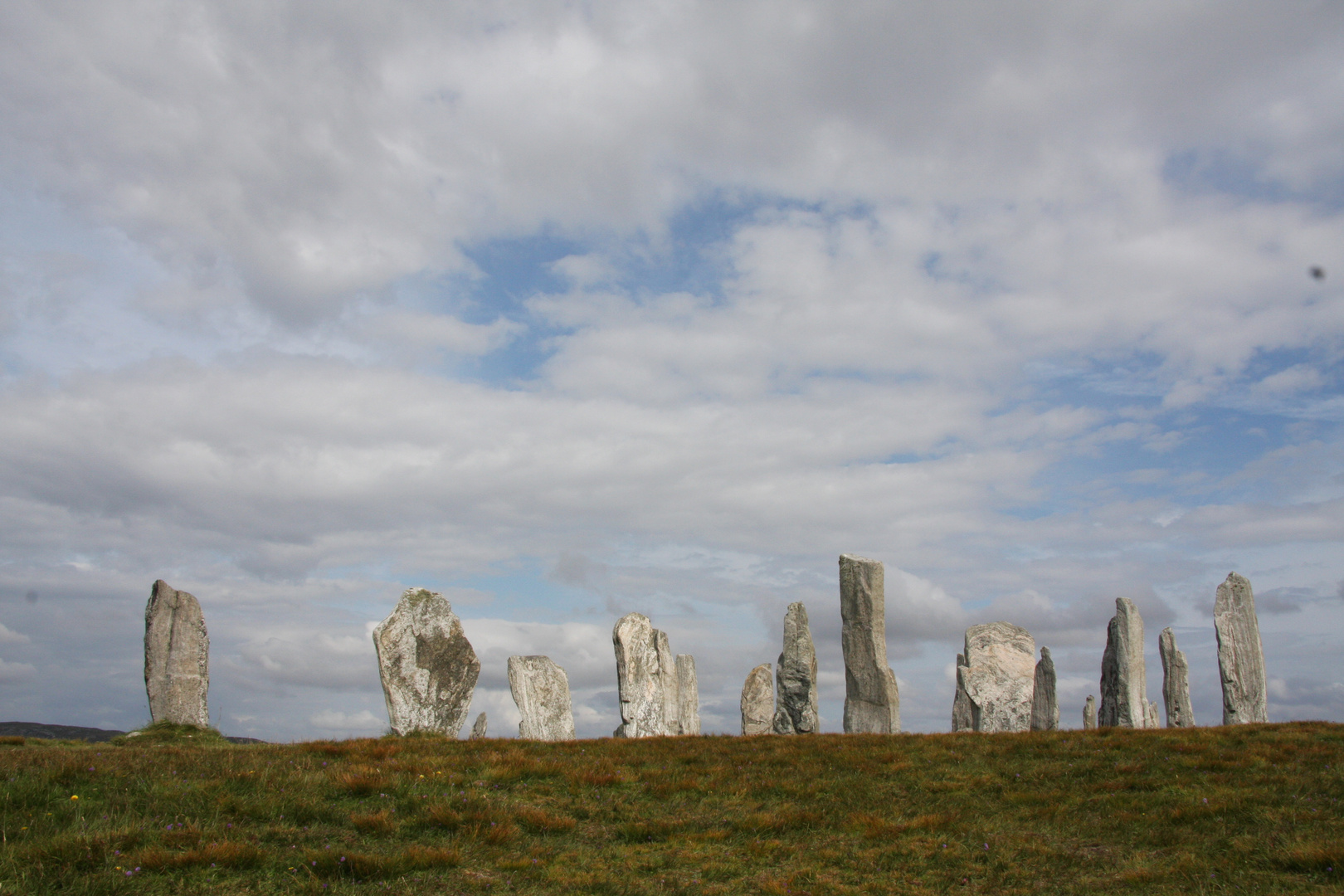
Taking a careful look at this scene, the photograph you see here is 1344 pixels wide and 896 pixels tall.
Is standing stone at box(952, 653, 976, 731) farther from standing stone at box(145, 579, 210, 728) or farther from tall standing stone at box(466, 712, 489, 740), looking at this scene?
standing stone at box(145, 579, 210, 728)

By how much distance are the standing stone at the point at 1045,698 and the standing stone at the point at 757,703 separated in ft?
27.9

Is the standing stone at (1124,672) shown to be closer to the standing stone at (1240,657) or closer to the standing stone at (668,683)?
the standing stone at (1240,657)

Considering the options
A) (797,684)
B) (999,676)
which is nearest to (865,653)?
(797,684)

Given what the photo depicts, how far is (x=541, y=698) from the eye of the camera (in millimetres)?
25266

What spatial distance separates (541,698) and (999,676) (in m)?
14.5

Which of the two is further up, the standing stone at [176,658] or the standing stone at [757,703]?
the standing stone at [176,658]

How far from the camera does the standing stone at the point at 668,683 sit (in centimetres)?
2780

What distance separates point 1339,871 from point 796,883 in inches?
211

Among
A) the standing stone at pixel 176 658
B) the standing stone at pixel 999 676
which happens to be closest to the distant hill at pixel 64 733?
the standing stone at pixel 176 658

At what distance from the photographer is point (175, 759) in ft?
41.8

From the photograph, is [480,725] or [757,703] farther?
[757,703]

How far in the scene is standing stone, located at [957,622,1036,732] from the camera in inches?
1070

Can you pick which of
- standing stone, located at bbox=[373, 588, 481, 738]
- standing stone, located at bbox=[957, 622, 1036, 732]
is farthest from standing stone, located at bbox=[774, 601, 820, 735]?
standing stone, located at bbox=[373, 588, 481, 738]

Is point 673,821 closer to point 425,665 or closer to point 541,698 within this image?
point 425,665
